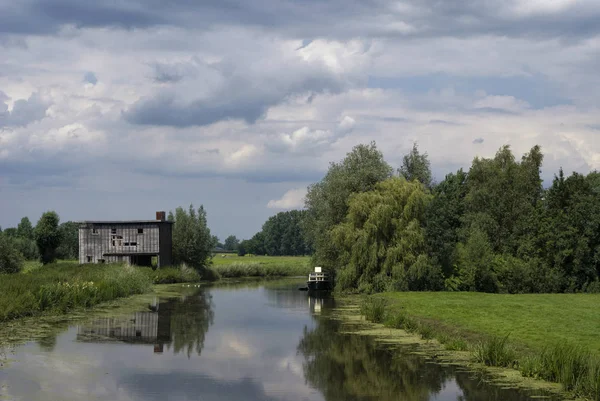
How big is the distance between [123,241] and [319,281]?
2581cm

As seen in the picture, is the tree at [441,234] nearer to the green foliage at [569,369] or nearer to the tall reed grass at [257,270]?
the green foliage at [569,369]

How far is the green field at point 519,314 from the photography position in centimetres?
2534

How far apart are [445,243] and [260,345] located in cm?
2658

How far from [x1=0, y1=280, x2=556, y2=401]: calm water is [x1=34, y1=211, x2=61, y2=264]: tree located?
Result: 60.7 meters

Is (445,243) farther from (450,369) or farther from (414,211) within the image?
(450,369)

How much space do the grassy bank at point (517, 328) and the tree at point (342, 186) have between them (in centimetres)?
1333

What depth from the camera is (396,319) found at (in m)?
32.0

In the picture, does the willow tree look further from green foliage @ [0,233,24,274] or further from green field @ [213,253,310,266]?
green field @ [213,253,310,266]

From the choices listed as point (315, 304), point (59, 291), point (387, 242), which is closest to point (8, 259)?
point (59, 291)

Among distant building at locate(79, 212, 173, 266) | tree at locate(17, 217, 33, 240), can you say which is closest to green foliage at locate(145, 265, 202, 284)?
distant building at locate(79, 212, 173, 266)

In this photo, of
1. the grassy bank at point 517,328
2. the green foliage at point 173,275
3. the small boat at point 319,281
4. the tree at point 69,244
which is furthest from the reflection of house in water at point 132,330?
the tree at point 69,244

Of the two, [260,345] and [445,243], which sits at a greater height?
[445,243]

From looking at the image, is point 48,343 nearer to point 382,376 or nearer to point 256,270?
point 382,376

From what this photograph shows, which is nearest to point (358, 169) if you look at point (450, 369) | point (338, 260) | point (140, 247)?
point (338, 260)
